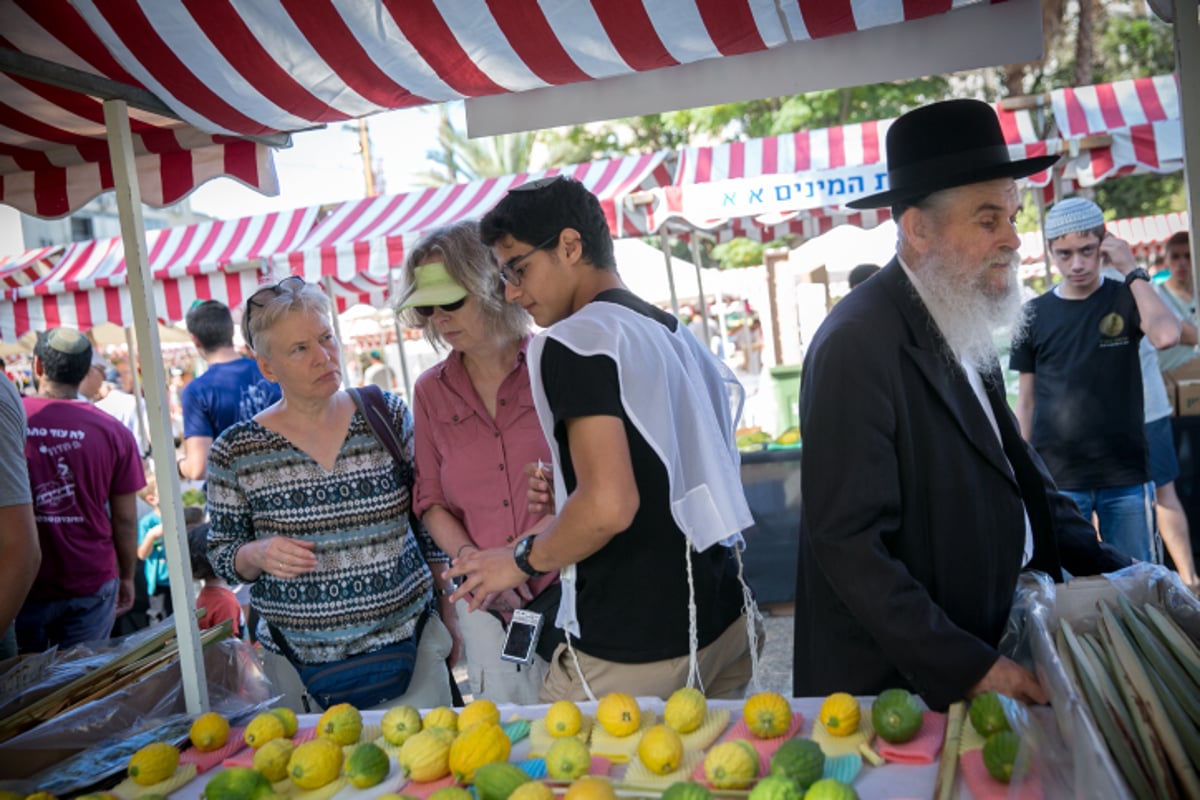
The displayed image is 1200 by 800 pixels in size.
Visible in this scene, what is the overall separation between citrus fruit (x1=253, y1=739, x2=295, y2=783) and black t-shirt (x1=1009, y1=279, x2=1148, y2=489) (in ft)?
13.3

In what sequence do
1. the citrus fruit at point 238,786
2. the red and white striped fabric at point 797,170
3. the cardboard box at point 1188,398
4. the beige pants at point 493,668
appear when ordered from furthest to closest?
the red and white striped fabric at point 797,170 < the cardboard box at point 1188,398 < the beige pants at point 493,668 < the citrus fruit at point 238,786

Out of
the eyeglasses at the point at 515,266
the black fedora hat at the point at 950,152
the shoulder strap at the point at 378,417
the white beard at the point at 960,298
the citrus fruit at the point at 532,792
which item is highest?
the black fedora hat at the point at 950,152

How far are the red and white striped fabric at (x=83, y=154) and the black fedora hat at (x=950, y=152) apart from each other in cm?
178

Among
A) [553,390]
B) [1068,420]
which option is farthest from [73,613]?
[1068,420]

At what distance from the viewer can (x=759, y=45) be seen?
7.22 ft

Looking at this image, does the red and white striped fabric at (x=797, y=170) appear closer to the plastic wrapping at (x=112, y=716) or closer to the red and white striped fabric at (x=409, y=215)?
the red and white striped fabric at (x=409, y=215)

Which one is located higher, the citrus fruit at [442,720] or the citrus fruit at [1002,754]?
the citrus fruit at [1002,754]

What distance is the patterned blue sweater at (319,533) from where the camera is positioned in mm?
2484

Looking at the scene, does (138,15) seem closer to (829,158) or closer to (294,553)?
(294,553)

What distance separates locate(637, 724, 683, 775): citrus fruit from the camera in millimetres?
1558

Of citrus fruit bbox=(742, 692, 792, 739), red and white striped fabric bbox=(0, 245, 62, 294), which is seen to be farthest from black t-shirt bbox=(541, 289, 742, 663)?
red and white striped fabric bbox=(0, 245, 62, 294)

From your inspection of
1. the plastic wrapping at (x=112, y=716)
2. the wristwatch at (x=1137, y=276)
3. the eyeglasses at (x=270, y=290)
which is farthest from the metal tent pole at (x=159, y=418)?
the wristwatch at (x=1137, y=276)

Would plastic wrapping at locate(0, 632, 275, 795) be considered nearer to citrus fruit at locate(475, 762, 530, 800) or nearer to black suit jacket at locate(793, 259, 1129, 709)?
citrus fruit at locate(475, 762, 530, 800)

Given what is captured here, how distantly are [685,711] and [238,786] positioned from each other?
789mm
